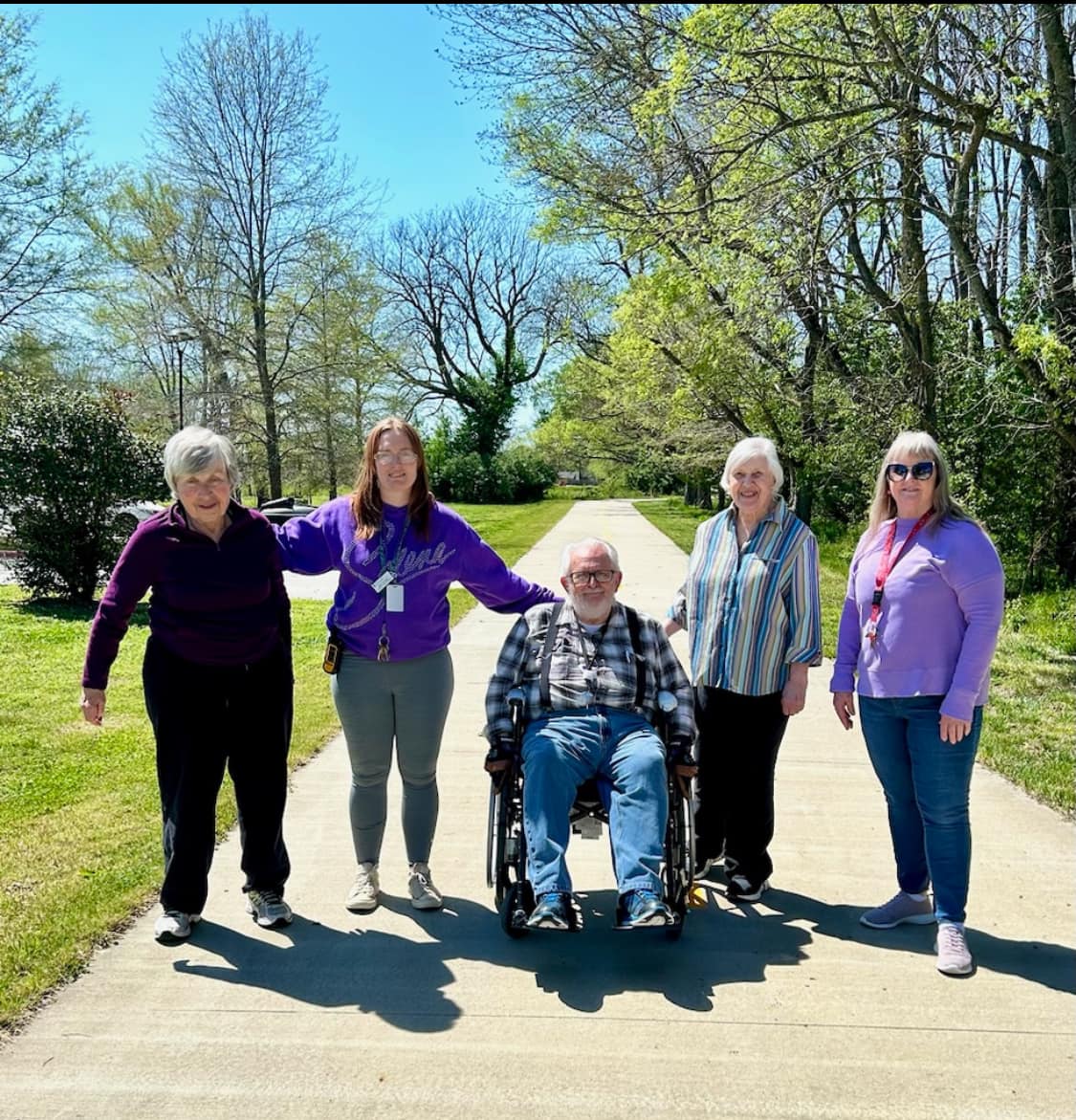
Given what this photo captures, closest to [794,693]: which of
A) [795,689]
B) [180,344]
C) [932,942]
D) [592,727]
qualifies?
[795,689]

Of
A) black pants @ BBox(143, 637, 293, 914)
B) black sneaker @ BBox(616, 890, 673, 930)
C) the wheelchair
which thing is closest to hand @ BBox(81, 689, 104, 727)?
black pants @ BBox(143, 637, 293, 914)

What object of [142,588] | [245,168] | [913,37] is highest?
[245,168]

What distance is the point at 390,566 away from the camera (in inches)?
135

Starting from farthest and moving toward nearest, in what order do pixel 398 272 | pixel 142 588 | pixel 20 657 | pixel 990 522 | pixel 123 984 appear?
pixel 398 272
pixel 990 522
pixel 20 657
pixel 142 588
pixel 123 984

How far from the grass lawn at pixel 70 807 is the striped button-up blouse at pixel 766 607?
2.37 metres

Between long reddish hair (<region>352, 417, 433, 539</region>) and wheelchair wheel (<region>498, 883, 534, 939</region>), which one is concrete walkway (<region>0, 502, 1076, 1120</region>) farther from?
long reddish hair (<region>352, 417, 433, 539</region>)

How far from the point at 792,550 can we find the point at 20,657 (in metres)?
7.01

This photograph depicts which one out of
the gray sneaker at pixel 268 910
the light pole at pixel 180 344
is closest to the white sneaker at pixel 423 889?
the gray sneaker at pixel 268 910

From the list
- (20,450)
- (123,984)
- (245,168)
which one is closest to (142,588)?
(123,984)

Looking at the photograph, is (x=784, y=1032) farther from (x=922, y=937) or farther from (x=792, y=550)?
(x=792, y=550)

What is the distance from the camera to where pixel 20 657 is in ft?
26.0

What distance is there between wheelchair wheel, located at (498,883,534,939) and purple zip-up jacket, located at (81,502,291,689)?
1.21 m

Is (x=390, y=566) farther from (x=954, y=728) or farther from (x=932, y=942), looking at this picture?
(x=932, y=942)

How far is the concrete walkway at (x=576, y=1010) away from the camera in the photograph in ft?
7.97
